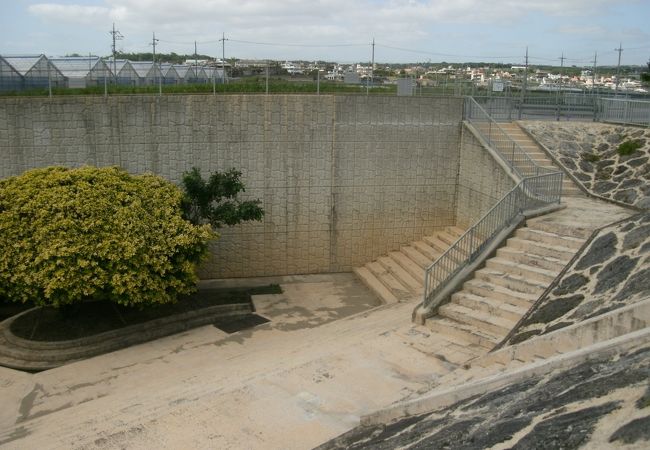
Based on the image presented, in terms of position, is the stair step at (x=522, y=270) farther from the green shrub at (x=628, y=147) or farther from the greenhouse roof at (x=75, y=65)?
the greenhouse roof at (x=75, y=65)

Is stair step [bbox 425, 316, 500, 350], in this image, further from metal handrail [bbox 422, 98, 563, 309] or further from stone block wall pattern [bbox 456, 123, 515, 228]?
stone block wall pattern [bbox 456, 123, 515, 228]

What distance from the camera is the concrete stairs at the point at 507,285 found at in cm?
1035

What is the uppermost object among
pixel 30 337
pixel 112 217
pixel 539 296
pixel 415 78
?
pixel 415 78

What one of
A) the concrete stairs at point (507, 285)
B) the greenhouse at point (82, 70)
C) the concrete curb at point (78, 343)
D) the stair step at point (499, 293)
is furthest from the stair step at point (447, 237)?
the greenhouse at point (82, 70)

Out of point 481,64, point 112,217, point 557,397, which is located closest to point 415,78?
point 481,64

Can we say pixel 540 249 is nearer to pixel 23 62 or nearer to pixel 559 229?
pixel 559 229

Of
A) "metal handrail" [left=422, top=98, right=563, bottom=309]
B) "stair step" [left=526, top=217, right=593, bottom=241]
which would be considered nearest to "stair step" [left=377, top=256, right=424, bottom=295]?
"metal handrail" [left=422, top=98, right=563, bottom=309]

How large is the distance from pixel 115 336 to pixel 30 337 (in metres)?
1.55

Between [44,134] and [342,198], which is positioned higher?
[44,134]

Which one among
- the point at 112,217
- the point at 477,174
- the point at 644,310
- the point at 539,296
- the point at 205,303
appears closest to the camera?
the point at 644,310

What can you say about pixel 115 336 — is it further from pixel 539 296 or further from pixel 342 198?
pixel 539 296

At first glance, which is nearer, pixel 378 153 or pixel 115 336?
pixel 115 336

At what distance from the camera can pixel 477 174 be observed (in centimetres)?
1558

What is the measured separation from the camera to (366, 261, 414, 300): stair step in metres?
14.0
